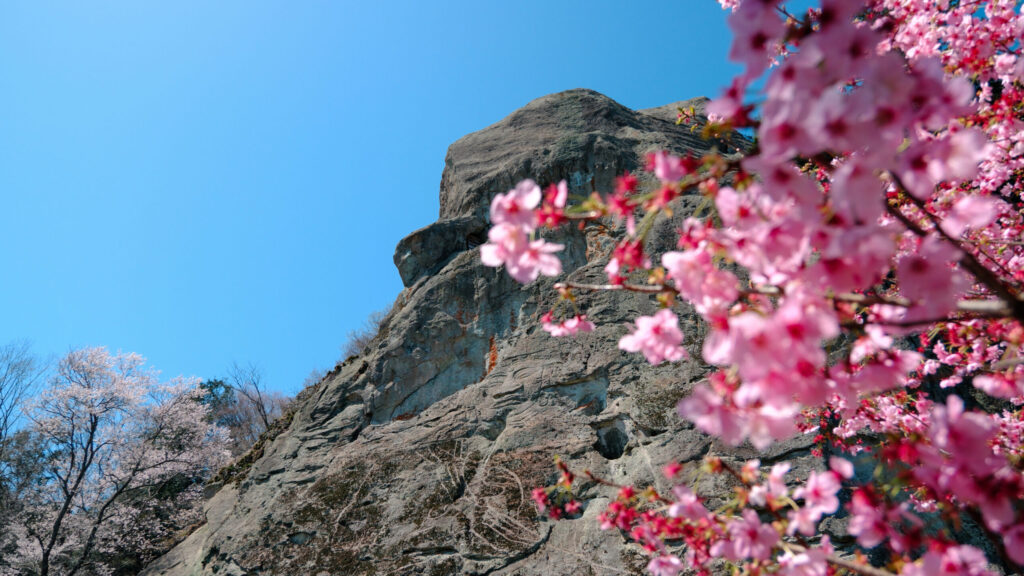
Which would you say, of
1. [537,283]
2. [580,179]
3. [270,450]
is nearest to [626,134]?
[580,179]

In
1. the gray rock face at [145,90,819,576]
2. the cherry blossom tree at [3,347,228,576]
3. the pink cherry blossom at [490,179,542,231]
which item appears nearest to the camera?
the pink cherry blossom at [490,179,542,231]

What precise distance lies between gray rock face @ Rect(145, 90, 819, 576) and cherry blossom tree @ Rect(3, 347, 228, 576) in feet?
14.5

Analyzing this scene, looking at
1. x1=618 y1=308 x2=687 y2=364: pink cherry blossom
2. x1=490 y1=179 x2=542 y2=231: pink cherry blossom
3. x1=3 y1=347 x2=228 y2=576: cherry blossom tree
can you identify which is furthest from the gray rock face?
x1=3 y1=347 x2=228 y2=576: cherry blossom tree

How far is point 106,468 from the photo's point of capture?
34.7ft

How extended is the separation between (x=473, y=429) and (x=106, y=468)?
10.1m

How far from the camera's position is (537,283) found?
21.0 feet

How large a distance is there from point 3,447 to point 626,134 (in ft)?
51.4

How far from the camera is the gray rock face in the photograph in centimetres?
427

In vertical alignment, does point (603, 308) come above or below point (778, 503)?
above

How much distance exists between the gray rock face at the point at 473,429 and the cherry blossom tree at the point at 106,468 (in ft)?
14.5

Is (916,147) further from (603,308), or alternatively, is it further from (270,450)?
(270,450)

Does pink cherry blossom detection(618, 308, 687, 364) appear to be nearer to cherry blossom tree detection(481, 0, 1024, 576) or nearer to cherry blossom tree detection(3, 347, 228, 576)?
cherry blossom tree detection(481, 0, 1024, 576)

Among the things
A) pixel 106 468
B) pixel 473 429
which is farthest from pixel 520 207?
pixel 106 468

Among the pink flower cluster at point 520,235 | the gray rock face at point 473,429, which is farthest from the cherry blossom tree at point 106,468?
the pink flower cluster at point 520,235
